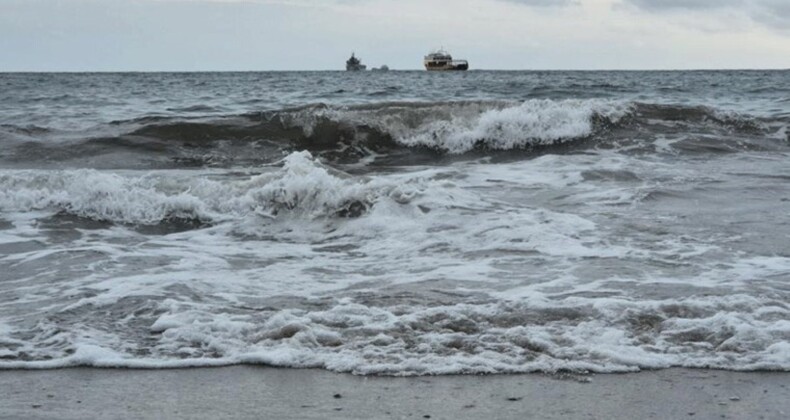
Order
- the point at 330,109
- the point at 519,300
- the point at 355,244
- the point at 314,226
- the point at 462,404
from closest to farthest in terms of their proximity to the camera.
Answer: the point at 462,404, the point at 519,300, the point at 355,244, the point at 314,226, the point at 330,109

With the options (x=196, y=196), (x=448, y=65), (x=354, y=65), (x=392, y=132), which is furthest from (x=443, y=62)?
(x=196, y=196)

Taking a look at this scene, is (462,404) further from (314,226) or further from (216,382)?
(314,226)

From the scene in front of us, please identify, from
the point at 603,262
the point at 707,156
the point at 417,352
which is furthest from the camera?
the point at 707,156

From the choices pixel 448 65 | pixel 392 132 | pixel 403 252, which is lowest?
pixel 403 252

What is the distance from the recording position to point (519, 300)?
14.3 feet

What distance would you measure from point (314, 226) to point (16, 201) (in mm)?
2838

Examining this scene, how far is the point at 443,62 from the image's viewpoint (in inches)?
2566

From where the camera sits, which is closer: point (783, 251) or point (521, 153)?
point (783, 251)

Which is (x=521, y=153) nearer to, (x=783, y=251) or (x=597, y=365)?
(x=783, y=251)

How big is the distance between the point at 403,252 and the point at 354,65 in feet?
222

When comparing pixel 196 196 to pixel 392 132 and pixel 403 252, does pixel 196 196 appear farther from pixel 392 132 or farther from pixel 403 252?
pixel 392 132

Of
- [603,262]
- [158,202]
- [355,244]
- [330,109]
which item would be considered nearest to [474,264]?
[603,262]

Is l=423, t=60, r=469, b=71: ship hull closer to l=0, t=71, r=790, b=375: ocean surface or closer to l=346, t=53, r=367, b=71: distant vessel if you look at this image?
l=346, t=53, r=367, b=71: distant vessel

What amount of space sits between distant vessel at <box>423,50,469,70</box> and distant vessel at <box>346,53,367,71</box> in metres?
8.42
